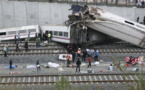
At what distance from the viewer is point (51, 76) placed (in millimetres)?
28328

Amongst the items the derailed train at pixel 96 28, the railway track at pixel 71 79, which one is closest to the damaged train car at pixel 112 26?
the derailed train at pixel 96 28

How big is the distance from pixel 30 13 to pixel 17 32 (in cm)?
486

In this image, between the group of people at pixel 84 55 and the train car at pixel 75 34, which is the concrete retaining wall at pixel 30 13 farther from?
the group of people at pixel 84 55

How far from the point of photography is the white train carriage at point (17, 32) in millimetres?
38938

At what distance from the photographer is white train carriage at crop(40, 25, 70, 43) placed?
37094 millimetres

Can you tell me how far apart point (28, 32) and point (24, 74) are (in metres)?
11.9

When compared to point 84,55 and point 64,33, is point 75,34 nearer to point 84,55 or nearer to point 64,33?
point 64,33

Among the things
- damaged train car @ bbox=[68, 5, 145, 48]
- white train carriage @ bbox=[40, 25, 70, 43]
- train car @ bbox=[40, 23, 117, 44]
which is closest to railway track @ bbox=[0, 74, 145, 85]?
damaged train car @ bbox=[68, 5, 145, 48]

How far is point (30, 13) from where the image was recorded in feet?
142

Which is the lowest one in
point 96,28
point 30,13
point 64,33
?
point 64,33

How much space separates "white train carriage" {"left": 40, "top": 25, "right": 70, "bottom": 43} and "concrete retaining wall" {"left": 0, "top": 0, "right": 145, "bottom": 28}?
13.5 feet

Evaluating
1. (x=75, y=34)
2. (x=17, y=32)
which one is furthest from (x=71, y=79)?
(x=17, y=32)

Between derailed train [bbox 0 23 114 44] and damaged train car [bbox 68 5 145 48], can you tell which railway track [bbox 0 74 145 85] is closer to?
damaged train car [bbox 68 5 145 48]

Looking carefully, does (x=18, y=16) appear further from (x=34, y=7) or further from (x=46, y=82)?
(x=46, y=82)
